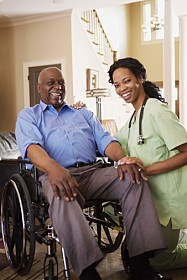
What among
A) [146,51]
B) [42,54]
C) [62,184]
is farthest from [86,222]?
[146,51]

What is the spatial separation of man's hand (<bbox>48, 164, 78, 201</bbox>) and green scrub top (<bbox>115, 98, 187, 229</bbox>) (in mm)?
458

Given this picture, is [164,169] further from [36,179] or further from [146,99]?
[36,179]

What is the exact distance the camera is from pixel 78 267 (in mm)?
1392

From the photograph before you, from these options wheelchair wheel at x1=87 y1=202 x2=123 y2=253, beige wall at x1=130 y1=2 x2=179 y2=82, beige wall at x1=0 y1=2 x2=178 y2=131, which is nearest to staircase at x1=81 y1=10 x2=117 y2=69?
beige wall at x1=0 y1=2 x2=178 y2=131

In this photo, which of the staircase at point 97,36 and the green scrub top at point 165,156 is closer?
the green scrub top at point 165,156

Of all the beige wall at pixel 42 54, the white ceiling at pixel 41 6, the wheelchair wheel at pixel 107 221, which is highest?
the white ceiling at pixel 41 6

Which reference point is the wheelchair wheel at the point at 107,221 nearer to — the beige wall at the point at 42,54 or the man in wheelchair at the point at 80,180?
the man in wheelchair at the point at 80,180

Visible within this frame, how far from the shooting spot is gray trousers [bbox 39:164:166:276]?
1.39m

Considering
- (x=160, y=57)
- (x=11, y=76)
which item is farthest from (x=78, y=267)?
(x=160, y=57)

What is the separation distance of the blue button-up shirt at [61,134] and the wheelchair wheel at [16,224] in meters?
0.20

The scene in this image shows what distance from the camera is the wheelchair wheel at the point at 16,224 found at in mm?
1688

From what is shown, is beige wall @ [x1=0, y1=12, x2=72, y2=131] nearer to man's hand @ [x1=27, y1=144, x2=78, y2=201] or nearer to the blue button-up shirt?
the blue button-up shirt

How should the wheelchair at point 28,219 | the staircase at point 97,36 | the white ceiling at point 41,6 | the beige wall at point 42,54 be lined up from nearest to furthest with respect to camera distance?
the wheelchair at point 28,219 → the white ceiling at point 41,6 → the beige wall at point 42,54 → the staircase at point 97,36

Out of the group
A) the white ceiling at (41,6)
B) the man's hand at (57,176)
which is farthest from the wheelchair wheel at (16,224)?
the white ceiling at (41,6)
